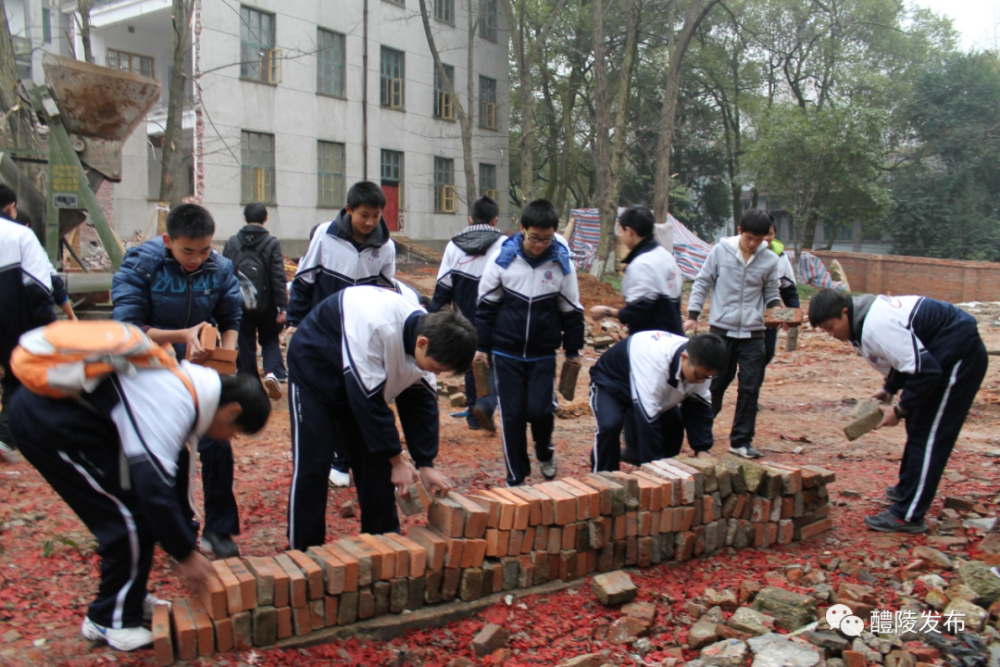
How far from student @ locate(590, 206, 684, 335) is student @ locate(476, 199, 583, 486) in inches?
16.0

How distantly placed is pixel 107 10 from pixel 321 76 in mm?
5430

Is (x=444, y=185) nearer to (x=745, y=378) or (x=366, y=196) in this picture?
(x=745, y=378)

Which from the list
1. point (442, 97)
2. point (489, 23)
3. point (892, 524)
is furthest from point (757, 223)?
point (489, 23)

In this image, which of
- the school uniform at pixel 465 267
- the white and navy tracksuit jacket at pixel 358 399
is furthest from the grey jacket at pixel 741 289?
the white and navy tracksuit jacket at pixel 358 399

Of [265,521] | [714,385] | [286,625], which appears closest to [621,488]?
[286,625]

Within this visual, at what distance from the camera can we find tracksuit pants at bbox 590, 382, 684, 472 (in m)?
4.52

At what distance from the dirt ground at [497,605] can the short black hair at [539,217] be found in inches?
66.4

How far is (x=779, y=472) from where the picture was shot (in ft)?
14.2

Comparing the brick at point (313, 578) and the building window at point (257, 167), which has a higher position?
the building window at point (257, 167)

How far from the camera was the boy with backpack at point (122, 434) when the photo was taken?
2.66 m

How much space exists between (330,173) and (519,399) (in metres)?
18.5

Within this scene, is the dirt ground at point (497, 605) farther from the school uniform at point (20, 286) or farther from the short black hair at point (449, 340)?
A: the short black hair at point (449, 340)

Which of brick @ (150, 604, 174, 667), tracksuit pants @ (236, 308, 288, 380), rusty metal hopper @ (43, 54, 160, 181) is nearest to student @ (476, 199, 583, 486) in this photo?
tracksuit pants @ (236, 308, 288, 380)

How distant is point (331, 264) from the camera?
5059 mm
